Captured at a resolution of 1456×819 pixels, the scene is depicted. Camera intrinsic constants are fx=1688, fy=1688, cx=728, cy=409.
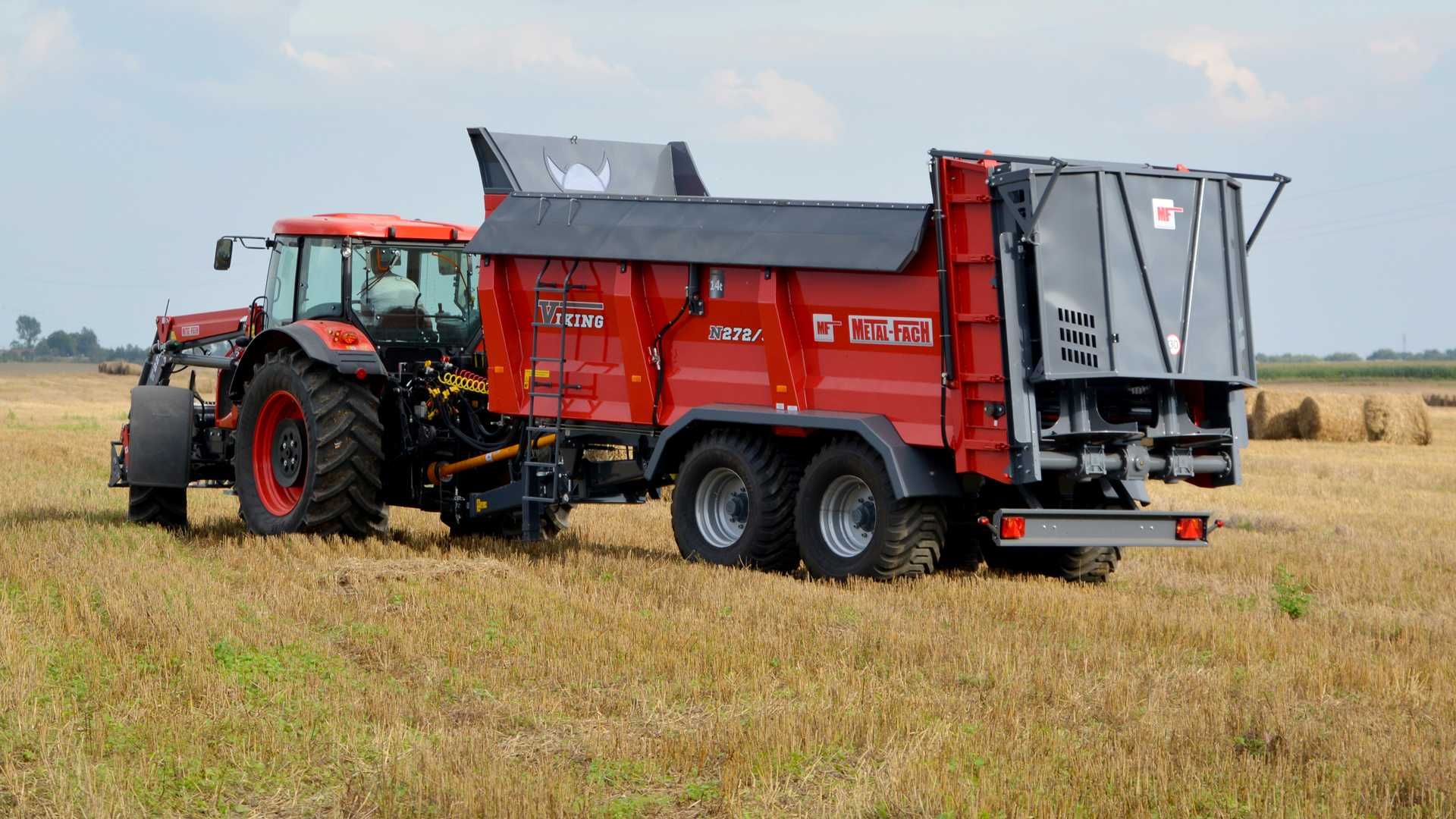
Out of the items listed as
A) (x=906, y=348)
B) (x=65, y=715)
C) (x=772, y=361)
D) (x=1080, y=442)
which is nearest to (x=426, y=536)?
(x=772, y=361)

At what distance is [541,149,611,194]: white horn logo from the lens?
42.2ft

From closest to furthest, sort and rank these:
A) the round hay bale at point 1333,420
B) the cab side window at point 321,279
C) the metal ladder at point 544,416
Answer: the metal ladder at point 544,416 < the cab side window at point 321,279 < the round hay bale at point 1333,420

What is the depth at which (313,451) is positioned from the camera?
1184cm

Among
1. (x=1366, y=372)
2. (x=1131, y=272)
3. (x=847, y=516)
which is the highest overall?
(x=1366, y=372)

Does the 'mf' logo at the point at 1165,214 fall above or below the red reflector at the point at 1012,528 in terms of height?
above

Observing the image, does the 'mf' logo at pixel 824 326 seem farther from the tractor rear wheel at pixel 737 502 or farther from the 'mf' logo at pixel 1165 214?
the 'mf' logo at pixel 1165 214

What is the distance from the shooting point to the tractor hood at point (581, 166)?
12625 millimetres

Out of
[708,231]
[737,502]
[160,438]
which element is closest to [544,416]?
[737,502]

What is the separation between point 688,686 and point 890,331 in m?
3.88

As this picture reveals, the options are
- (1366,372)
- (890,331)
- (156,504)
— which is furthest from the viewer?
(1366,372)

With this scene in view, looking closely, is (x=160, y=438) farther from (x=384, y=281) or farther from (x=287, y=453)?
(x=384, y=281)

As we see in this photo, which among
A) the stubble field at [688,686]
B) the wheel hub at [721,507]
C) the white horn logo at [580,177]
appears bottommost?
the stubble field at [688,686]

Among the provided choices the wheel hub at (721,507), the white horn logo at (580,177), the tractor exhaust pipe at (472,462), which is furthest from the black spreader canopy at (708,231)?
the wheel hub at (721,507)

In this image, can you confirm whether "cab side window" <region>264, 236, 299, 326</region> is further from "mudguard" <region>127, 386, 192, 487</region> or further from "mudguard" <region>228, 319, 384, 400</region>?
"mudguard" <region>127, 386, 192, 487</region>
